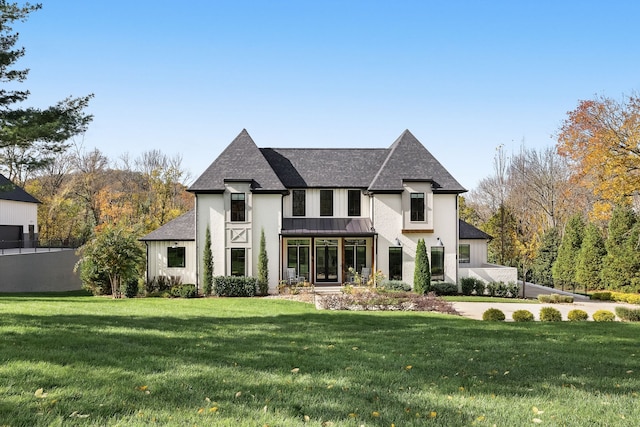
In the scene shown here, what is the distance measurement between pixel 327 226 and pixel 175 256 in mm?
8311

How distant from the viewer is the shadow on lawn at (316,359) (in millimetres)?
5484

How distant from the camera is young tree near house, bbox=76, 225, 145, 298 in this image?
891 inches

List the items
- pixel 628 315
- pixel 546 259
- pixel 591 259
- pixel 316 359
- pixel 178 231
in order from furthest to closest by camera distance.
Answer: pixel 546 259 → pixel 591 259 → pixel 178 231 → pixel 628 315 → pixel 316 359

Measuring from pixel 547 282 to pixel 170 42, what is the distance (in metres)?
29.6

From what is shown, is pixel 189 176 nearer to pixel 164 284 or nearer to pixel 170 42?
pixel 164 284

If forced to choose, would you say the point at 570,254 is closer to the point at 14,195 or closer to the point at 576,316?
the point at 576,316

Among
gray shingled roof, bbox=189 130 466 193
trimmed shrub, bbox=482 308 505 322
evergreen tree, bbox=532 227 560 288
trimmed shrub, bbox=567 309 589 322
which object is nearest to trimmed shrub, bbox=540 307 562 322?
trimmed shrub, bbox=567 309 589 322

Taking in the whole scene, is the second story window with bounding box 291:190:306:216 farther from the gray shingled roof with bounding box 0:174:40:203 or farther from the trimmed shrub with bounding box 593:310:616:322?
the gray shingled roof with bounding box 0:174:40:203

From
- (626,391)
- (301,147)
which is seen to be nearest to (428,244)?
(301,147)

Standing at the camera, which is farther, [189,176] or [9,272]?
[189,176]

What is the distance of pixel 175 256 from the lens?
24.6 meters

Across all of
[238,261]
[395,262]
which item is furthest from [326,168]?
[238,261]

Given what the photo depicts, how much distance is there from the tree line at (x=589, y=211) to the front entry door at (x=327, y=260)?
9954 mm

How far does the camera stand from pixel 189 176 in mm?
46844
